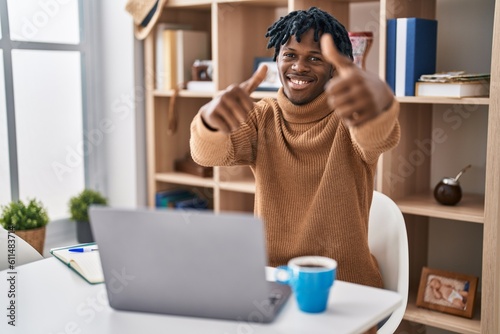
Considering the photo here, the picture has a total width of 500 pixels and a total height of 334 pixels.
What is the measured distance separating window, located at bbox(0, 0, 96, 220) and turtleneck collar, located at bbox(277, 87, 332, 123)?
144cm

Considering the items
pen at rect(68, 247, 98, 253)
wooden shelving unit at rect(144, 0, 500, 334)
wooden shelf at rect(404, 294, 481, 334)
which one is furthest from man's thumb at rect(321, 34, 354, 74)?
wooden shelf at rect(404, 294, 481, 334)

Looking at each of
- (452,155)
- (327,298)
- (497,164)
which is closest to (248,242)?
(327,298)

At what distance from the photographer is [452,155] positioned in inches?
94.1

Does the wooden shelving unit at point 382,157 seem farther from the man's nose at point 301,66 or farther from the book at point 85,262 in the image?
the book at point 85,262

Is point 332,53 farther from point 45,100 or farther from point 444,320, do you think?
point 45,100

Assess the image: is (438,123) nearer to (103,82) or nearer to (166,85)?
(166,85)

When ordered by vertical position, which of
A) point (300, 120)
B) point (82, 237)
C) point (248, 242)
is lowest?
point (82, 237)

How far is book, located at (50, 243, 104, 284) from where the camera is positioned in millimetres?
1362

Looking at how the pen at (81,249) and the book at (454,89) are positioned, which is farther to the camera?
the book at (454,89)

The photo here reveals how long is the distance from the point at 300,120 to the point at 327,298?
63cm

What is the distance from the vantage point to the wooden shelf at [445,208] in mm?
2074

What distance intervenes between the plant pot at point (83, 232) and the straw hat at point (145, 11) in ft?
2.75

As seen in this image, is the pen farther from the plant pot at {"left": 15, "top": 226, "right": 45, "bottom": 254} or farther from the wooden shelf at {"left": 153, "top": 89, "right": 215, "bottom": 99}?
the wooden shelf at {"left": 153, "top": 89, "right": 215, "bottom": 99}

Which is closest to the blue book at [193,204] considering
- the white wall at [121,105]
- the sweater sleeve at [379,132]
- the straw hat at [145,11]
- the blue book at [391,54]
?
the white wall at [121,105]
